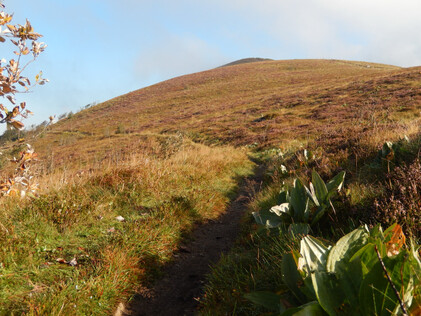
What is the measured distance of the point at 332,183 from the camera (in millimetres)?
3668

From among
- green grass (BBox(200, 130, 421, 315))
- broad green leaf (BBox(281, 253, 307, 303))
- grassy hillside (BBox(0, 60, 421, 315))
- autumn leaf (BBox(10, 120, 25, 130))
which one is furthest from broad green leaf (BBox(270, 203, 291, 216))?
autumn leaf (BBox(10, 120, 25, 130))

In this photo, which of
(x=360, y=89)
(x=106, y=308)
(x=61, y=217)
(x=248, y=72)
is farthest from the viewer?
(x=248, y=72)

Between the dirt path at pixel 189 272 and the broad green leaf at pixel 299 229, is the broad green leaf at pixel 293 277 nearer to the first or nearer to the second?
the broad green leaf at pixel 299 229

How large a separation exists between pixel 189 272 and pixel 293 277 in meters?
2.09

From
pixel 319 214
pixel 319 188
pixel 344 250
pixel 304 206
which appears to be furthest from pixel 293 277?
pixel 319 188

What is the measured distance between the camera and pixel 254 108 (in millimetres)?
35188

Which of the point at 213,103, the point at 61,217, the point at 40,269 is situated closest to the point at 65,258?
the point at 40,269

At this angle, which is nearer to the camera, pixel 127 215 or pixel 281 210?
pixel 281 210

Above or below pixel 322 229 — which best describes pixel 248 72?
above

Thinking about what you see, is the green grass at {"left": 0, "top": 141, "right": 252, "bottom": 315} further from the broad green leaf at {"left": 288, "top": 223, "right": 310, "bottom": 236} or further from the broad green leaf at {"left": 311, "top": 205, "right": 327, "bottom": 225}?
the broad green leaf at {"left": 311, "top": 205, "right": 327, "bottom": 225}

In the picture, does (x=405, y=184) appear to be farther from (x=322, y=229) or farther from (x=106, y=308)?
(x=106, y=308)

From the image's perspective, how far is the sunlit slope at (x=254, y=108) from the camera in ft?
60.2

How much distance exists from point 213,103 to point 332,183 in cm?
4610

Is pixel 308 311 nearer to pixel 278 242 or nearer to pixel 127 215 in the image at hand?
pixel 278 242
